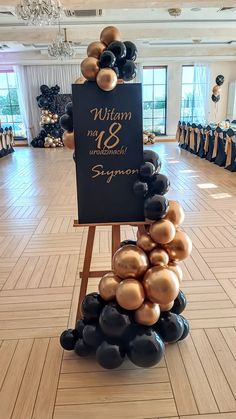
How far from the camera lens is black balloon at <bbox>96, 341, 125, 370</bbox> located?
163 centimetres

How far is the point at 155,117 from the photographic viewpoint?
13977 mm

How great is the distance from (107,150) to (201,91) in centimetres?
1318

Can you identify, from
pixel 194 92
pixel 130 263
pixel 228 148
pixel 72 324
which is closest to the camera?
pixel 130 263

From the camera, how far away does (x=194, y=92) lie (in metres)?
13.7

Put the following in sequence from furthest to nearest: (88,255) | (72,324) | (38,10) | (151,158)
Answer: (38,10), (72,324), (88,255), (151,158)

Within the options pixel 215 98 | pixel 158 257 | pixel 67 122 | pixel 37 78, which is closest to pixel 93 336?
pixel 158 257

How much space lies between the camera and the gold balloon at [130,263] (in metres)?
1.65

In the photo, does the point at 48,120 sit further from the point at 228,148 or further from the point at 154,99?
the point at 228,148

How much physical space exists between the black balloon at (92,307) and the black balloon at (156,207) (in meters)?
0.54

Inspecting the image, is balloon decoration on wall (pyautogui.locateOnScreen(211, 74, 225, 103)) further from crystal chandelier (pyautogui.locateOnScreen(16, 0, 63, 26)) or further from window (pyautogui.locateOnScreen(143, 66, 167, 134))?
crystal chandelier (pyautogui.locateOnScreen(16, 0, 63, 26))

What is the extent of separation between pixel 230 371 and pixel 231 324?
0.39 meters

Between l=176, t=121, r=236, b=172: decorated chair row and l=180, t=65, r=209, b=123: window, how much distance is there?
384 centimetres

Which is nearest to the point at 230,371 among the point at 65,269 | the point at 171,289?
the point at 171,289

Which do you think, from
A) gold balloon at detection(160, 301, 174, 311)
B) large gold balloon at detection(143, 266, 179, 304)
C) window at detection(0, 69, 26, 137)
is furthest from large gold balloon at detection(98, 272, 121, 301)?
window at detection(0, 69, 26, 137)
